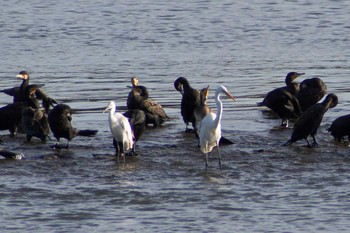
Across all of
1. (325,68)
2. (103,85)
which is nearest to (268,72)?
(325,68)

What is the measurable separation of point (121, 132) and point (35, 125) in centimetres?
192

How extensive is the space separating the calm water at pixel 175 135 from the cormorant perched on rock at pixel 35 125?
0.26 metres

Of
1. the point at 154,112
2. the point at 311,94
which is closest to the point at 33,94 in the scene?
the point at 154,112

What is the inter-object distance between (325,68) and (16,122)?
8620mm

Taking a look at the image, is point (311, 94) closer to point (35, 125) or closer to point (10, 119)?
point (35, 125)

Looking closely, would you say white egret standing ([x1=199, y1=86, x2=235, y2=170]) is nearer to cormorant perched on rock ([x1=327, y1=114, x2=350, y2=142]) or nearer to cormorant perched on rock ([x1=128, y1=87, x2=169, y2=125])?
cormorant perched on rock ([x1=327, y1=114, x2=350, y2=142])

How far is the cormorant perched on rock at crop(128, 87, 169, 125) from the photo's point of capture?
1767 centimetres

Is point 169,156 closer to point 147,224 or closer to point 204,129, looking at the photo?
point 204,129

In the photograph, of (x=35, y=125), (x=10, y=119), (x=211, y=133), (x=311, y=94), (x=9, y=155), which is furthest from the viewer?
(x=311, y=94)

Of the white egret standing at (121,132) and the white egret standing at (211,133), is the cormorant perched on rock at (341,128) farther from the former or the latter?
the white egret standing at (121,132)

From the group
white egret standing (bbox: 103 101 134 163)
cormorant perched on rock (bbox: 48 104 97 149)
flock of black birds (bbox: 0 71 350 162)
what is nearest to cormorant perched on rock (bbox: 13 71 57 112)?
flock of black birds (bbox: 0 71 350 162)

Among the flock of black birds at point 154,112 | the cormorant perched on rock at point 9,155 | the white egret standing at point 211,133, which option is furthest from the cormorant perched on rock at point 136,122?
the cormorant perched on rock at point 9,155

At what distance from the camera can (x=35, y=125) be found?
16.4m

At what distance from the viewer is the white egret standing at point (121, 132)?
15.0 meters
